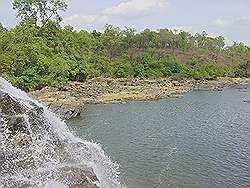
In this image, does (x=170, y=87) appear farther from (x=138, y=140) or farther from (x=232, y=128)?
(x=138, y=140)

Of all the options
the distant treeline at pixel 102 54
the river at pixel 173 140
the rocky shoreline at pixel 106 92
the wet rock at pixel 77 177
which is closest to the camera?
the wet rock at pixel 77 177

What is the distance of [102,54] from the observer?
97.3m

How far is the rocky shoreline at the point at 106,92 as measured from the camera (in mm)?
41688

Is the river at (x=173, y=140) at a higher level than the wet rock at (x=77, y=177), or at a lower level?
lower

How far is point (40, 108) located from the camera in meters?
19.0

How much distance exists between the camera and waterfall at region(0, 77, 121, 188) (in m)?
14.6

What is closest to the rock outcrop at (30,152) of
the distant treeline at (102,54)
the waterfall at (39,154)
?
the waterfall at (39,154)

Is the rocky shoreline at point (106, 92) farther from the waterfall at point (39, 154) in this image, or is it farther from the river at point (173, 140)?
the waterfall at point (39, 154)

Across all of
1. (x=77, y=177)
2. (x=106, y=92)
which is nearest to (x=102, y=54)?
(x=106, y=92)

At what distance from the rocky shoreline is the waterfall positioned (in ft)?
64.7

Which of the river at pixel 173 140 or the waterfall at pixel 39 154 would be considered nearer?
the waterfall at pixel 39 154

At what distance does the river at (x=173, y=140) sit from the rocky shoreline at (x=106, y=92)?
2.18m

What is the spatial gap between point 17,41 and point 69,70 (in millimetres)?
10976

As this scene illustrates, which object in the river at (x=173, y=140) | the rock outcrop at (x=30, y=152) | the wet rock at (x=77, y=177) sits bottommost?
the river at (x=173, y=140)
